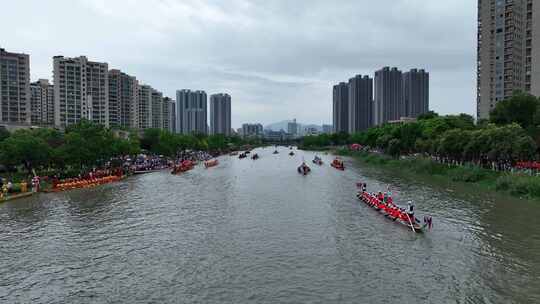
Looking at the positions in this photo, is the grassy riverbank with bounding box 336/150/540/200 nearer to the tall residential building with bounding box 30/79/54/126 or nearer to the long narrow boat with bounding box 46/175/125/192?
the long narrow boat with bounding box 46/175/125/192

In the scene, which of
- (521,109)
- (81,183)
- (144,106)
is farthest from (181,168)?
(144,106)

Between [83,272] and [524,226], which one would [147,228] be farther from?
[524,226]

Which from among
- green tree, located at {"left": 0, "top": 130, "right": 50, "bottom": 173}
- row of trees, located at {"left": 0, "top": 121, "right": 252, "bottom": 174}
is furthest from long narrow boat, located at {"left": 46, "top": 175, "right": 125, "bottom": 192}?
green tree, located at {"left": 0, "top": 130, "right": 50, "bottom": 173}

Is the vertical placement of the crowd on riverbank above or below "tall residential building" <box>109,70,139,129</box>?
below

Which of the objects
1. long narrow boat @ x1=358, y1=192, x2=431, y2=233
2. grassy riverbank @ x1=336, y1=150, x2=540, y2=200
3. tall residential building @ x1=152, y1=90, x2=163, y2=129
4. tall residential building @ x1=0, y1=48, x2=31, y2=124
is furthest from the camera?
tall residential building @ x1=152, y1=90, x2=163, y2=129

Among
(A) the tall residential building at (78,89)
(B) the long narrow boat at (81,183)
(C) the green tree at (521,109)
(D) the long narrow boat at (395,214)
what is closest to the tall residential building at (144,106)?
(A) the tall residential building at (78,89)

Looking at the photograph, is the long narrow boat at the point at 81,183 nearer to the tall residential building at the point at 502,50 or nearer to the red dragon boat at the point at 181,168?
the red dragon boat at the point at 181,168
